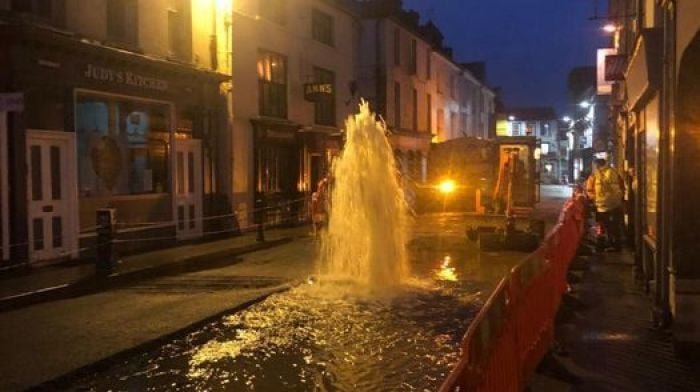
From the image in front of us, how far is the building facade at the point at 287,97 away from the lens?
2206 centimetres

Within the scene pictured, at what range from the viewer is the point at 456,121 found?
51.1 meters

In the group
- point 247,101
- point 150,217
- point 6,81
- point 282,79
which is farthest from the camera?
point 282,79

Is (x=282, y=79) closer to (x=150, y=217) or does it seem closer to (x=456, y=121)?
(x=150, y=217)

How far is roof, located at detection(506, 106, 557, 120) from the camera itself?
98.7 metres

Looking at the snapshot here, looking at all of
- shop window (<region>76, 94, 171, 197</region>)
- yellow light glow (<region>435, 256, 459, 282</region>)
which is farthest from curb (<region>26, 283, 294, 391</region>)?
shop window (<region>76, 94, 171, 197</region>)

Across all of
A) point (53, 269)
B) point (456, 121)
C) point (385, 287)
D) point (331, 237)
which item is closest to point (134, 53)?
point (53, 269)

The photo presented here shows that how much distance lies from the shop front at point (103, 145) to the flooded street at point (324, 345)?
573 cm

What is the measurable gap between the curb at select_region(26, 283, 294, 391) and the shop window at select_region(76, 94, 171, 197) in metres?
7.20

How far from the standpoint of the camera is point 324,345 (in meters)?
8.02

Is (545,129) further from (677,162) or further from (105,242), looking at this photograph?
(677,162)

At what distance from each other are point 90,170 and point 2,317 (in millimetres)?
6283

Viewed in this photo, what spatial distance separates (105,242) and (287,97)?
12.9m

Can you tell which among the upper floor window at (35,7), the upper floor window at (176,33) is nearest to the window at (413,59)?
the upper floor window at (176,33)

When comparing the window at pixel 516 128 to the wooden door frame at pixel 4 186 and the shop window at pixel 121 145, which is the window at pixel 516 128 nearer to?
the shop window at pixel 121 145
